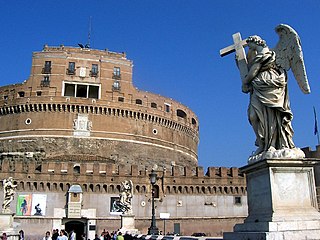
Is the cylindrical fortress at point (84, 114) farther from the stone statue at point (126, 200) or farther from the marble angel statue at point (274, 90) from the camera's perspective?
the marble angel statue at point (274, 90)

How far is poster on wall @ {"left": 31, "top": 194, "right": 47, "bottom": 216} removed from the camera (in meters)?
29.5

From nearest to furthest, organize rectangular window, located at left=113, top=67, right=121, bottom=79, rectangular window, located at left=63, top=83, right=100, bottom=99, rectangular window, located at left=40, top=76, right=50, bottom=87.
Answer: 1. rectangular window, located at left=40, top=76, right=50, bottom=87
2. rectangular window, located at left=63, top=83, right=100, bottom=99
3. rectangular window, located at left=113, top=67, right=121, bottom=79

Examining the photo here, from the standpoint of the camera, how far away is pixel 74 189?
3030 cm

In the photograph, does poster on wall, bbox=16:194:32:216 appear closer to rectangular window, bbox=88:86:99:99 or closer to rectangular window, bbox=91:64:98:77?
rectangular window, bbox=88:86:99:99

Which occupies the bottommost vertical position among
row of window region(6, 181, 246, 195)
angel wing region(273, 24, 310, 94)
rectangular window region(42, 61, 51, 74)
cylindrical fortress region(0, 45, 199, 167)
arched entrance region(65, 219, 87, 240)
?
arched entrance region(65, 219, 87, 240)

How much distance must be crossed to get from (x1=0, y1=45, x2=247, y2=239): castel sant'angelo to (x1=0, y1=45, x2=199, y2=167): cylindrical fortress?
112mm

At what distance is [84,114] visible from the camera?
136ft

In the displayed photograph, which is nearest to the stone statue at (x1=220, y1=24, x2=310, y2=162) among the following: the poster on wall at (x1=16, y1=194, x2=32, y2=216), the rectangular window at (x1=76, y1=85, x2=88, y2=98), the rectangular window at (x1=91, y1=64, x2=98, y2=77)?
the poster on wall at (x1=16, y1=194, x2=32, y2=216)

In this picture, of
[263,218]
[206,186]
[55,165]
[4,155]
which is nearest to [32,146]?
[4,155]

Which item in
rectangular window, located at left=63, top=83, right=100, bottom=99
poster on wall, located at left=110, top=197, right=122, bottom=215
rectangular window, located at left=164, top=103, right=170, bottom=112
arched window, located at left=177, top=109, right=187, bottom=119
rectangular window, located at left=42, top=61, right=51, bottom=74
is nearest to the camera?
poster on wall, located at left=110, top=197, right=122, bottom=215

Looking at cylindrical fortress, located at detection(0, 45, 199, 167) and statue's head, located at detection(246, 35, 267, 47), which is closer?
statue's head, located at detection(246, 35, 267, 47)

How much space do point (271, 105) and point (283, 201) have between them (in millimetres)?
1059

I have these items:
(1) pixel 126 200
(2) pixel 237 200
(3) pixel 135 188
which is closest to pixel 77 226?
(3) pixel 135 188

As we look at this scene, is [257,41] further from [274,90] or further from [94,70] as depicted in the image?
[94,70]
